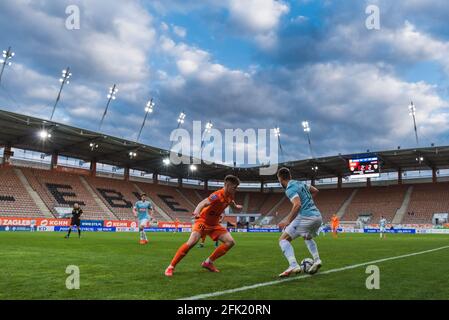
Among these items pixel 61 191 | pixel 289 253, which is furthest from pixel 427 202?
pixel 289 253

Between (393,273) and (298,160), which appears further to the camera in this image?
(298,160)

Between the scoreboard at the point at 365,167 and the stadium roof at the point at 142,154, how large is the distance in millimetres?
1288

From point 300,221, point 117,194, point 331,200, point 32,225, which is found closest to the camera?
point 300,221

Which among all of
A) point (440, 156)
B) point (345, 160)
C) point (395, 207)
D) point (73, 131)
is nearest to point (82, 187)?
point (73, 131)

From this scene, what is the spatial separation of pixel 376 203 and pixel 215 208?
A: 63.8 meters

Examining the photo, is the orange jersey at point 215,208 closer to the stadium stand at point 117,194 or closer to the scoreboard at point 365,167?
the scoreboard at point 365,167

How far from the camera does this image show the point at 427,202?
62062 millimetres

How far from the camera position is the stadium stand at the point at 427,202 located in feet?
195

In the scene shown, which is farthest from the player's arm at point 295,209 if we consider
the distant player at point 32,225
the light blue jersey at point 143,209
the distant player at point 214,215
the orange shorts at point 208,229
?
the distant player at point 32,225

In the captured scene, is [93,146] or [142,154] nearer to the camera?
[93,146]

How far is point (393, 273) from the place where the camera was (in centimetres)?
844

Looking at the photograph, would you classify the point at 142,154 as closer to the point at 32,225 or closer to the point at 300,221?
the point at 32,225

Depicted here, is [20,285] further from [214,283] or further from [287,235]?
[287,235]
